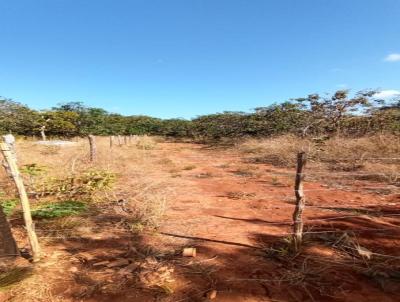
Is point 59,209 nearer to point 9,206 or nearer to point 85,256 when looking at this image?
point 9,206

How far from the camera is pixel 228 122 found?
23.6 meters

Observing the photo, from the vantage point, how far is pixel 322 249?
11.4 ft

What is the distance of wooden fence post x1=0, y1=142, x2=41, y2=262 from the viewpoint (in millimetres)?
3074

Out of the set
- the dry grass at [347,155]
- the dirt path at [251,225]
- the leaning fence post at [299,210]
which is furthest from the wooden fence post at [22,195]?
the dry grass at [347,155]

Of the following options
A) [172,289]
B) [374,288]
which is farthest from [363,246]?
[172,289]

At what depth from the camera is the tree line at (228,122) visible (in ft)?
43.7

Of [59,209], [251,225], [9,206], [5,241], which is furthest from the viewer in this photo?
[9,206]

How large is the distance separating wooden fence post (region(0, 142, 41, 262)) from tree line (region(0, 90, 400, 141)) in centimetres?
661

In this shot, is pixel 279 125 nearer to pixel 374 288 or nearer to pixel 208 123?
pixel 208 123

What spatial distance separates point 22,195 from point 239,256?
7.84 ft

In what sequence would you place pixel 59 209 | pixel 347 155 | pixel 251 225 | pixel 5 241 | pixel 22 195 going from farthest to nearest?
1. pixel 347 155
2. pixel 59 209
3. pixel 251 225
4. pixel 5 241
5. pixel 22 195

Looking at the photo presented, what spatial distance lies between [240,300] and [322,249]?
4.58ft

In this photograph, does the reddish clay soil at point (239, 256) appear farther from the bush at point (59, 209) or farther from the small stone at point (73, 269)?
the bush at point (59, 209)

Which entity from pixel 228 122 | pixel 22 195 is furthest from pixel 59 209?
pixel 228 122
